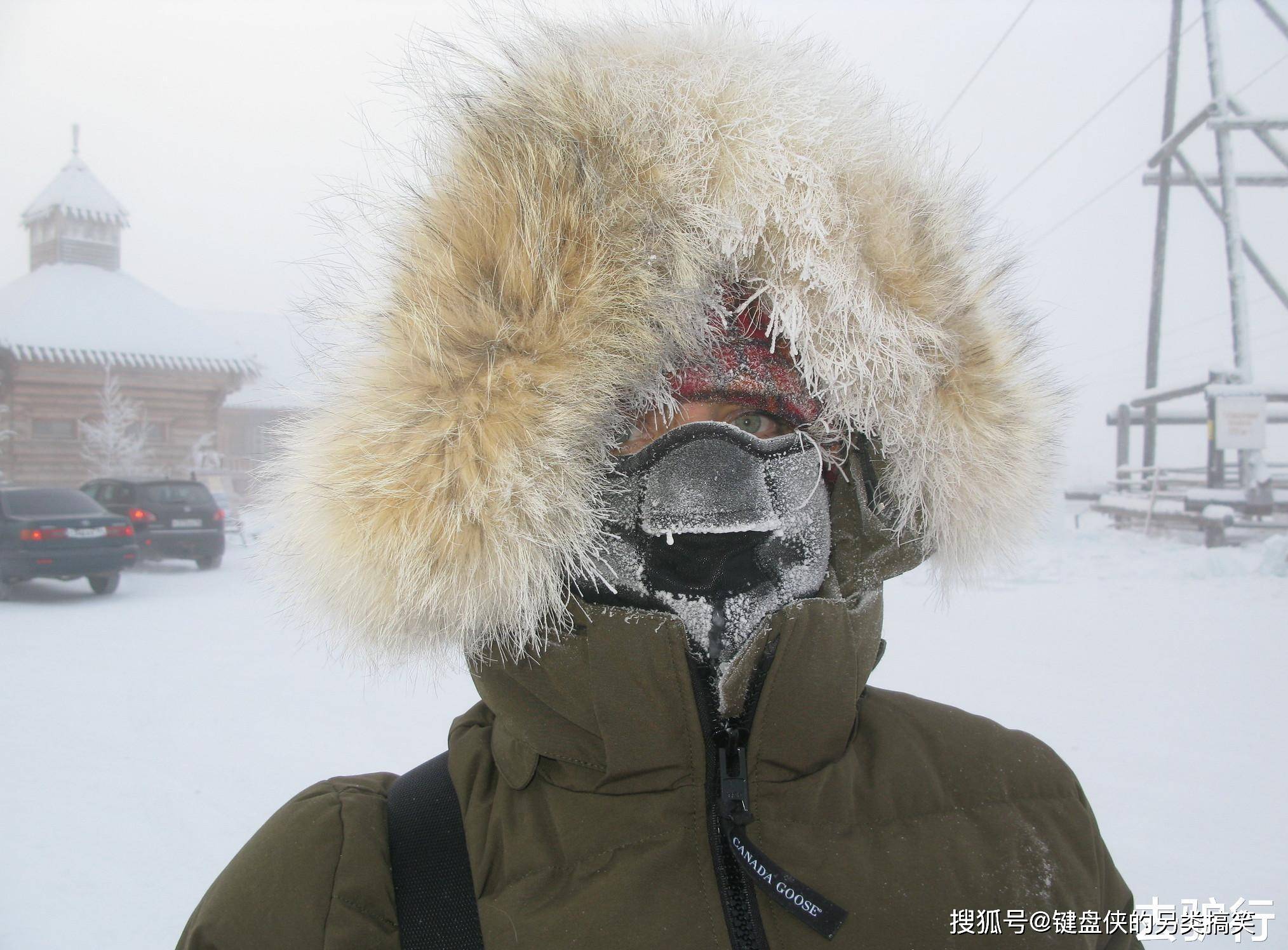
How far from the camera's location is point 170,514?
752cm

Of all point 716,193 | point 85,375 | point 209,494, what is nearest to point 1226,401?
point 716,193

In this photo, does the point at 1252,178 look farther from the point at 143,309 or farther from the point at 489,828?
the point at 143,309

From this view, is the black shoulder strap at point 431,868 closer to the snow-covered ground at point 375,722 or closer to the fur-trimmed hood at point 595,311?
the fur-trimmed hood at point 595,311

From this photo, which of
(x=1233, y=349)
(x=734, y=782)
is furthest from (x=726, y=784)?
(x=1233, y=349)

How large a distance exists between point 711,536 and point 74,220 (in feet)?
31.7

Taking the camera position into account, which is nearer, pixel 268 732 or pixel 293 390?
pixel 293 390

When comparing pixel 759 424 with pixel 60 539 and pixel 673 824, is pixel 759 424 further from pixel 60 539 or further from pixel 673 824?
pixel 60 539

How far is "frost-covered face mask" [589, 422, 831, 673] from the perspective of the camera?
2.69 ft

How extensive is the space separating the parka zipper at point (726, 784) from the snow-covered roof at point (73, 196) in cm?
941

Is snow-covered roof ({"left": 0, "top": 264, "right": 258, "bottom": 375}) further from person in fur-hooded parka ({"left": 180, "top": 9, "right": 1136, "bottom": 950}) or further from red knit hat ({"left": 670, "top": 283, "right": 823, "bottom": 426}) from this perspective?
red knit hat ({"left": 670, "top": 283, "right": 823, "bottom": 426})

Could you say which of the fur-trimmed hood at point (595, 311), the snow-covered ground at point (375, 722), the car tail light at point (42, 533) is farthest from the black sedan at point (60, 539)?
the fur-trimmed hood at point (595, 311)

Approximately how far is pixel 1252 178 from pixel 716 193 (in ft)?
16.8

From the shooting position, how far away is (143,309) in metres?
9.02

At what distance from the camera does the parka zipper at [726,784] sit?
2.19 feet
